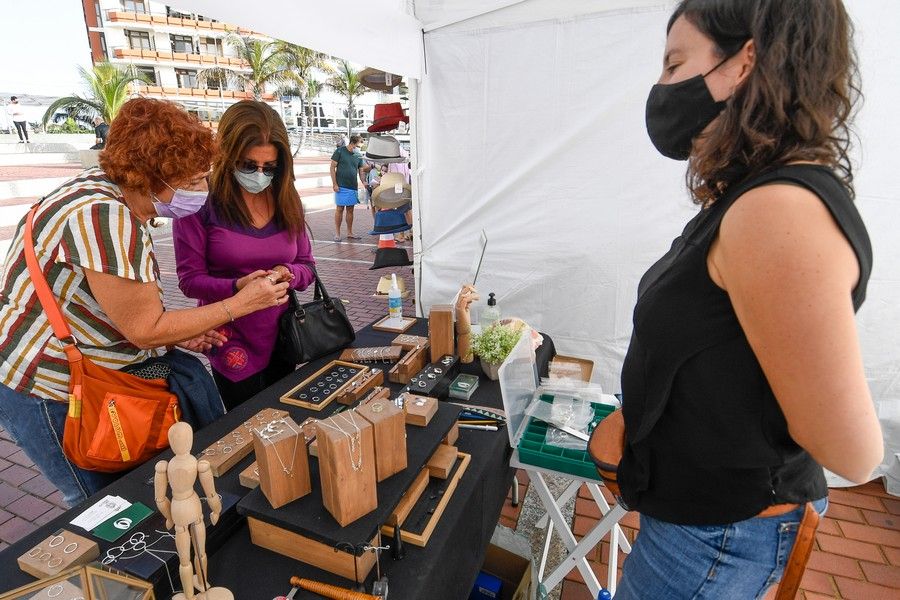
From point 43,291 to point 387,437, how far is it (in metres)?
0.98

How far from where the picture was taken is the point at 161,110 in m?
1.38

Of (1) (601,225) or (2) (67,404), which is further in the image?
(1) (601,225)

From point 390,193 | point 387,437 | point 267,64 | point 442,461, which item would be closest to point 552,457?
point 442,461

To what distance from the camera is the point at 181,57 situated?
3403 cm

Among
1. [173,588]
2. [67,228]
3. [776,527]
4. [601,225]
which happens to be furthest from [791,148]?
[601,225]

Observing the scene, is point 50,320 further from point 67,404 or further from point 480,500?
point 480,500

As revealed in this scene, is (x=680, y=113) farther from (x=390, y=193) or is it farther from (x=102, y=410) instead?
(x=390, y=193)

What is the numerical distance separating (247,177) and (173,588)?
1.39 m

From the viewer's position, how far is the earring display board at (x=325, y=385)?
166 cm

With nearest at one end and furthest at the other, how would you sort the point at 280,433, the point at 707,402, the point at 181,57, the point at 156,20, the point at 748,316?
Answer: 1. the point at 748,316
2. the point at 707,402
3. the point at 280,433
4. the point at 156,20
5. the point at 181,57

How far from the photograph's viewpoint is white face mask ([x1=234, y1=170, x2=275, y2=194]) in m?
1.83

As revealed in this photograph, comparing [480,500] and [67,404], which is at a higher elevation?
[67,404]

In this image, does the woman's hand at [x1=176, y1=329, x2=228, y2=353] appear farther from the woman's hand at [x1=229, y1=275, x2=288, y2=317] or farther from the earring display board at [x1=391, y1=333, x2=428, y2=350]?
the earring display board at [x1=391, y1=333, x2=428, y2=350]

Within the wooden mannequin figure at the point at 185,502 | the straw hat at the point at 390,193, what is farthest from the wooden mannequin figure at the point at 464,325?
the straw hat at the point at 390,193
